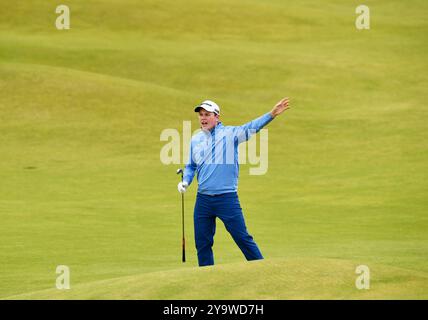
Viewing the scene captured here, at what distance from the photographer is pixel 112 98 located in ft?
129

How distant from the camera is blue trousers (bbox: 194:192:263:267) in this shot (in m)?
12.3

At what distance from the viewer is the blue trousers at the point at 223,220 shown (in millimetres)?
12258

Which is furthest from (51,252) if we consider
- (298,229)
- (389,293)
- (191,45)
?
(191,45)

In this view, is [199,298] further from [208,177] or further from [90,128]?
[90,128]
